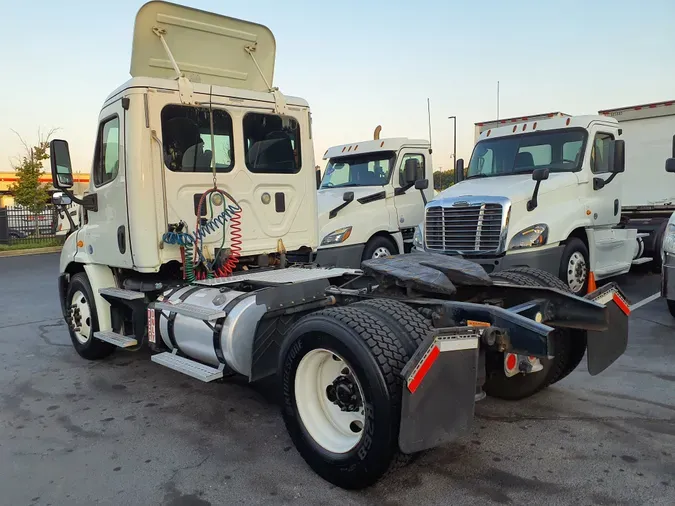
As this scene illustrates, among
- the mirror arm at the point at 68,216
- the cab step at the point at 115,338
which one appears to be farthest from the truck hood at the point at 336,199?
the cab step at the point at 115,338

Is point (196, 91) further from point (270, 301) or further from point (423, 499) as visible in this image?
point (423, 499)

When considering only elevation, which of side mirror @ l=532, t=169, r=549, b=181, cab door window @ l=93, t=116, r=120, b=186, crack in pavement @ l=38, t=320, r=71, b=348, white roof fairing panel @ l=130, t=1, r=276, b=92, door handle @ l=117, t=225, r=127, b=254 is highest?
white roof fairing panel @ l=130, t=1, r=276, b=92

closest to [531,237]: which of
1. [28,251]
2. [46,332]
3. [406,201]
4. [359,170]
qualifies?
[406,201]

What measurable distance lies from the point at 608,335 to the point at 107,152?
15.1ft

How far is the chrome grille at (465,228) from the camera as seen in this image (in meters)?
7.63

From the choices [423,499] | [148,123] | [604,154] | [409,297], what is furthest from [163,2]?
[604,154]

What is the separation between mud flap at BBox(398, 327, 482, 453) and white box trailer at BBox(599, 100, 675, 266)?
29.0 feet

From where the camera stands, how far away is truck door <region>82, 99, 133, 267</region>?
198 inches

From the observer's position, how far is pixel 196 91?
201 inches

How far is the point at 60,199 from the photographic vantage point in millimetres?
6000

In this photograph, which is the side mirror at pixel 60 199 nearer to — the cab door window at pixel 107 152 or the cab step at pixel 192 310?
the cab door window at pixel 107 152

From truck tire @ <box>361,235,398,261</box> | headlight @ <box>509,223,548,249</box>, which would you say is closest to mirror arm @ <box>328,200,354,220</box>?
truck tire @ <box>361,235,398,261</box>

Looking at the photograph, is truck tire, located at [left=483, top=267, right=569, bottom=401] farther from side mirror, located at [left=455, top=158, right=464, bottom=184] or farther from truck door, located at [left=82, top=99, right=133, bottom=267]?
side mirror, located at [left=455, top=158, right=464, bottom=184]

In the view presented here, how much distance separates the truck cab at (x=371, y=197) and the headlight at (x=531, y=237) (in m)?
2.80
